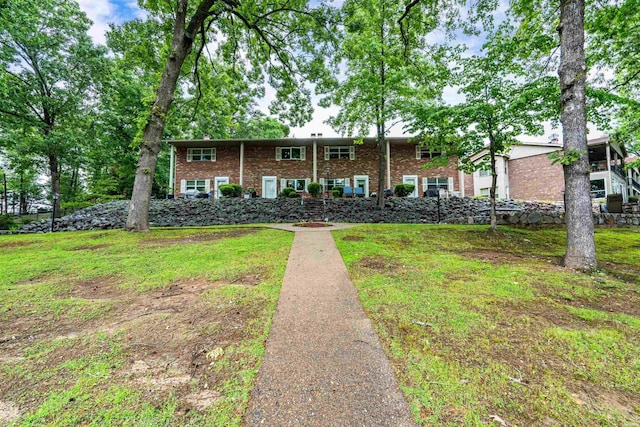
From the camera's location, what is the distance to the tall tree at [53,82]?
48.1ft

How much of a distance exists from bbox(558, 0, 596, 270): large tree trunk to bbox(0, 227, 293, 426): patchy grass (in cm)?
475

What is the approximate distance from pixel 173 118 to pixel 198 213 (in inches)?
184

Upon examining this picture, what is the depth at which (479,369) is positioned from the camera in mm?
1733

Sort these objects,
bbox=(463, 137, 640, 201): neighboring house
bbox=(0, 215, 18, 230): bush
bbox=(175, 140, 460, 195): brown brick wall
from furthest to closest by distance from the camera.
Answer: bbox=(175, 140, 460, 195): brown brick wall < bbox=(463, 137, 640, 201): neighboring house < bbox=(0, 215, 18, 230): bush

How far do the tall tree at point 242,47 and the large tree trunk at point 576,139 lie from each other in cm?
863

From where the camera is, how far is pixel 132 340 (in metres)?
2.10

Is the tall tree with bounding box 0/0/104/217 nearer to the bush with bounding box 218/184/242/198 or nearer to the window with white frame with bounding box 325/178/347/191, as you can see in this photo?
the bush with bounding box 218/184/242/198

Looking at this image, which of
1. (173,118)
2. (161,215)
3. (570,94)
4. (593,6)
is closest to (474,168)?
(570,94)

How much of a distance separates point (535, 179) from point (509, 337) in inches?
987

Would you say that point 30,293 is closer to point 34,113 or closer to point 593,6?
point 593,6

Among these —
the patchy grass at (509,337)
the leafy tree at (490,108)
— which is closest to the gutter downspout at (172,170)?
the leafy tree at (490,108)

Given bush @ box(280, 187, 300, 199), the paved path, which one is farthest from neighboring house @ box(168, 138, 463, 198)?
the paved path

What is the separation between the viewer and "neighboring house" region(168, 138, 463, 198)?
62.5 ft

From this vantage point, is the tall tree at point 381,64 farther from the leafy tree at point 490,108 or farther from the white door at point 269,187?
the white door at point 269,187
